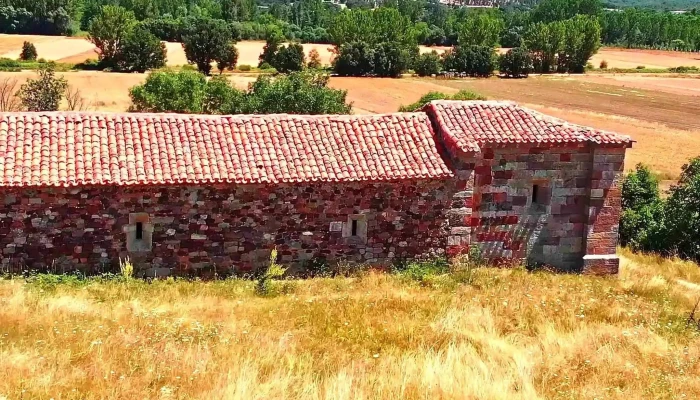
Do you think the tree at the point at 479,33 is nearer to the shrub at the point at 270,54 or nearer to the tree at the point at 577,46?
the tree at the point at 577,46

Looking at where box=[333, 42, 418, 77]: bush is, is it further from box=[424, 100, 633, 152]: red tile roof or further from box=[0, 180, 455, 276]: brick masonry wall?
box=[0, 180, 455, 276]: brick masonry wall

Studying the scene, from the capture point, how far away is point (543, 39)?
10331 cm

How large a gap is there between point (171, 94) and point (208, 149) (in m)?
25.0

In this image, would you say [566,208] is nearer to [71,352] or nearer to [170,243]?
[170,243]

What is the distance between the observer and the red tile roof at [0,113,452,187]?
14.4 metres

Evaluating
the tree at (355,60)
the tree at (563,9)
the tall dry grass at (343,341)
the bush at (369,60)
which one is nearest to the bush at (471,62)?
the bush at (369,60)

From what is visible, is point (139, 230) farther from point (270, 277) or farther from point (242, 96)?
point (242, 96)

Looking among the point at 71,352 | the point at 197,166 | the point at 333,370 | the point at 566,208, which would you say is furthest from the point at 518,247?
the point at 71,352

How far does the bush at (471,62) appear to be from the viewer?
90562mm

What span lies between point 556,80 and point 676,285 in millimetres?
76807

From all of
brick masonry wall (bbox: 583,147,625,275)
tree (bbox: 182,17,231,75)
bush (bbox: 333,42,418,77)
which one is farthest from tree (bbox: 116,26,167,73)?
brick masonry wall (bbox: 583,147,625,275)

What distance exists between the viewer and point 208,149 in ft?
50.6

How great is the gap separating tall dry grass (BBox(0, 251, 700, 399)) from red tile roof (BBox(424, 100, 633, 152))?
3360 mm

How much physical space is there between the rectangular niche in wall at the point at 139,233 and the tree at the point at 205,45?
215 ft
